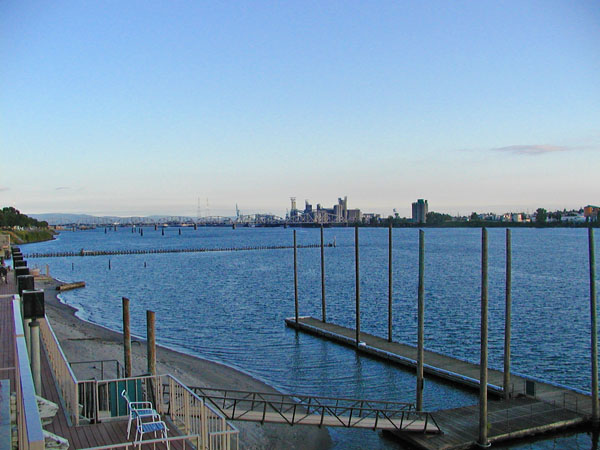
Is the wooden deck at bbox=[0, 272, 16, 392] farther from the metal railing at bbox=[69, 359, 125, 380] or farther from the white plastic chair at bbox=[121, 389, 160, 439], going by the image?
the metal railing at bbox=[69, 359, 125, 380]

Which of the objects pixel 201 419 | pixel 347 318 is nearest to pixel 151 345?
pixel 201 419

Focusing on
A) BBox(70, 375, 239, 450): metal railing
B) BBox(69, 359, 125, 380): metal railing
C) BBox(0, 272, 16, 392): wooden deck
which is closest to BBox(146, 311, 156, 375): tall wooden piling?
BBox(0, 272, 16, 392): wooden deck

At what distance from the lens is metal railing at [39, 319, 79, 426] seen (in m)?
9.82

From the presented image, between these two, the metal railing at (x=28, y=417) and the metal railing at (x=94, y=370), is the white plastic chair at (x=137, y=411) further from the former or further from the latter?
the metal railing at (x=94, y=370)

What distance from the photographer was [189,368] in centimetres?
2630

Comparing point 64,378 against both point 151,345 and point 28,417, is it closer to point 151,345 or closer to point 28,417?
point 151,345

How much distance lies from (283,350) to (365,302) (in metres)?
19.9

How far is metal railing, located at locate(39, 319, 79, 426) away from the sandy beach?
655 centimetres

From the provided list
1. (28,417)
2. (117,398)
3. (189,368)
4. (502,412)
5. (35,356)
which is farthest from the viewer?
(189,368)

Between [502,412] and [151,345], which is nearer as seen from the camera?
[151,345]

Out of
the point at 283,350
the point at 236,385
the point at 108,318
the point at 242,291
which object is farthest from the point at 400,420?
the point at 242,291

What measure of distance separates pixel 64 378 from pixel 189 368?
1564 cm

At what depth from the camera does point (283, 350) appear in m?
30.3

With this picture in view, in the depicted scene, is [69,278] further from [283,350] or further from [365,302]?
[283,350]
